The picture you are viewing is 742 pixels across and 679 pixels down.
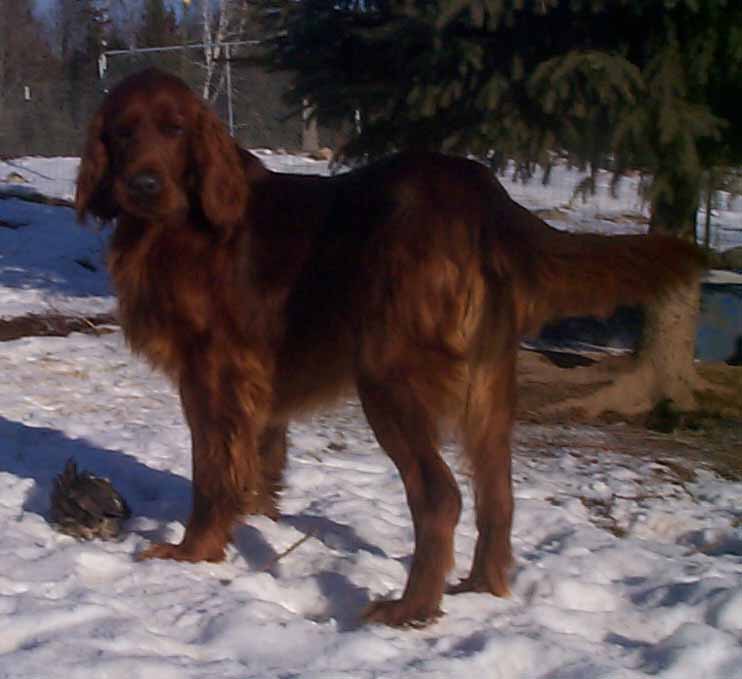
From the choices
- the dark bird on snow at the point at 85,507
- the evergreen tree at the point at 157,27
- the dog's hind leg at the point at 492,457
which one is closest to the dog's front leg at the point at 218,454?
the dark bird on snow at the point at 85,507

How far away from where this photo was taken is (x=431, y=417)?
3.16 m

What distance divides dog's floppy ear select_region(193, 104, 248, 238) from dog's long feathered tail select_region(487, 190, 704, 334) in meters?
0.89

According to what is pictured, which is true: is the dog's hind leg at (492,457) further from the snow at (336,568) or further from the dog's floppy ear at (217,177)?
the dog's floppy ear at (217,177)

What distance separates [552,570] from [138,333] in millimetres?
1629

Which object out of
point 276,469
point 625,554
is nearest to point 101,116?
point 276,469

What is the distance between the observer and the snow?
2.87m

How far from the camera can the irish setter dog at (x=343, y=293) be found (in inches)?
123

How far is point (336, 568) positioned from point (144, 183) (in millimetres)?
1398

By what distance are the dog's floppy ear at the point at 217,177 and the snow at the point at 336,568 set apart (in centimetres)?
88

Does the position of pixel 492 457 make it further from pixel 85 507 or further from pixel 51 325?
pixel 51 325

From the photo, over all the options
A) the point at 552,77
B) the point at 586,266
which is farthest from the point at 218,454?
the point at 552,77

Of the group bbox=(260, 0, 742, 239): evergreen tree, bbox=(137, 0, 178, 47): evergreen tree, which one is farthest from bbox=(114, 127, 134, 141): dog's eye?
bbox=(137, 0, 178, 47): evergreen tree

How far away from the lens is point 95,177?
361 centimetres

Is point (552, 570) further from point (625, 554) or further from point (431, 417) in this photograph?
point (431, 417)
